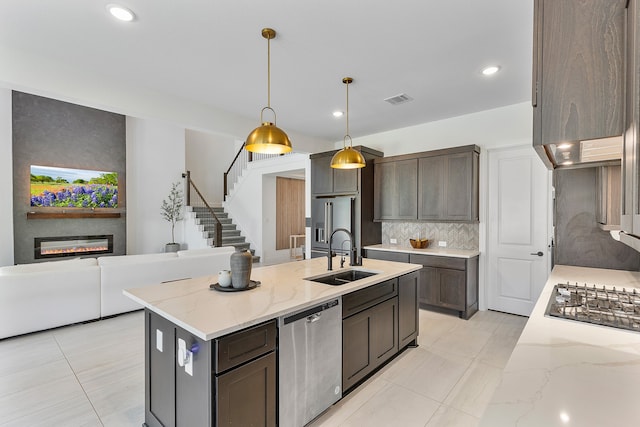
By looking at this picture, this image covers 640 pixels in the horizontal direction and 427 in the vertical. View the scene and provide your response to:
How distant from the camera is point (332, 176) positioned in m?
5.47

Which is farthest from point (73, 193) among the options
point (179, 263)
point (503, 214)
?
point (503, 214)

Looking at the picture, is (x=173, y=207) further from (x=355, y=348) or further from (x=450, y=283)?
(x=355, y=348)

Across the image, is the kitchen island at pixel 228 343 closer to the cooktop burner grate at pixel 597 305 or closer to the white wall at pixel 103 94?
the cooktop burner grate at pixel 597 305

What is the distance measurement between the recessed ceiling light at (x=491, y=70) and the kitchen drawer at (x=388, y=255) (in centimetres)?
249

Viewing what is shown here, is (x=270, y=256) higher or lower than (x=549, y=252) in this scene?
lower

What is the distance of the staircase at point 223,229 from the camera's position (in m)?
7.88

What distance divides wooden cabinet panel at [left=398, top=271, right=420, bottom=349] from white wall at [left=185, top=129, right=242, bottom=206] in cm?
795

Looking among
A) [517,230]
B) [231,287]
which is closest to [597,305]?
[231,287]

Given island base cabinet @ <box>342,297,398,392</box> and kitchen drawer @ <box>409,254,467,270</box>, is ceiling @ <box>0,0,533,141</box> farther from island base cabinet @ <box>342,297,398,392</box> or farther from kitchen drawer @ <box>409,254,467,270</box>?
island base cabinet @ <box>342,297,398,392</box>

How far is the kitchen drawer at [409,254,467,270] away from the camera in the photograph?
13.4 feet

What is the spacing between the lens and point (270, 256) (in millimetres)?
8406

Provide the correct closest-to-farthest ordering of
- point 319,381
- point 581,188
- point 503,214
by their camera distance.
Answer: point 319,381 → point 581,188 → point 503,214

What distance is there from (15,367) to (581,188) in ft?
17.5

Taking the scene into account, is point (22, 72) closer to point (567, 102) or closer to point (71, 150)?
point (567, 102)
